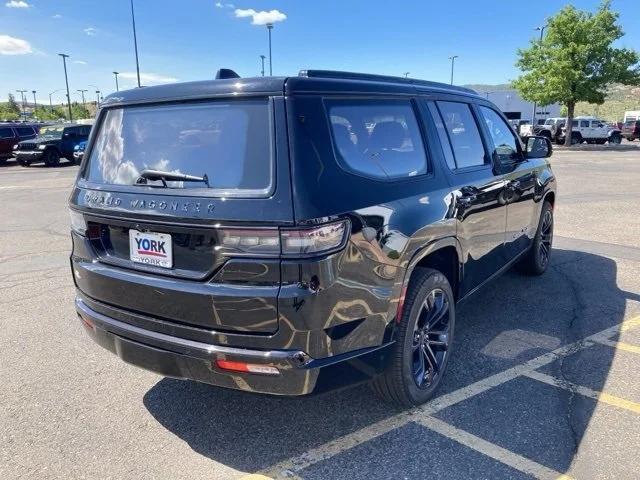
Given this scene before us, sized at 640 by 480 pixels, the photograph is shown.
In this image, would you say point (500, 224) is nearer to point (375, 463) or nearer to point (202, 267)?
point (375, 463)

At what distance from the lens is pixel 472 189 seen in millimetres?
3592

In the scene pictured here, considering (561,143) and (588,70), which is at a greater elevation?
(588,70)

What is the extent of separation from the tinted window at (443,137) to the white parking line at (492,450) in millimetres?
1603

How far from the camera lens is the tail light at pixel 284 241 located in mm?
2211

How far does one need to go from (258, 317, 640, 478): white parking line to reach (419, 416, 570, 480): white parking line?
4.3 inches

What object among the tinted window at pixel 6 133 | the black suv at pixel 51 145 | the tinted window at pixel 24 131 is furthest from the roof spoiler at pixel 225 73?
the tinted window at pixel 24 131

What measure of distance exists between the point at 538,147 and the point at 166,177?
387cm

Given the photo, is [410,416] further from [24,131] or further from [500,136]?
[24,131]

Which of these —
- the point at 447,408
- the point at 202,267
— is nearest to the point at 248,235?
the point at 202,267

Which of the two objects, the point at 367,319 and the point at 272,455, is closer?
the point at 367,319

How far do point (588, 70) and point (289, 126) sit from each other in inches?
1392

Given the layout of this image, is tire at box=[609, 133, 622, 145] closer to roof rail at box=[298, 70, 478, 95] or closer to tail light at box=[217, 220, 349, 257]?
roof rail at box=[298, 70, 478, 95]

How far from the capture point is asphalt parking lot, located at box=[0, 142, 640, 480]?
103 inches

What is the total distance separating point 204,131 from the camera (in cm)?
251
